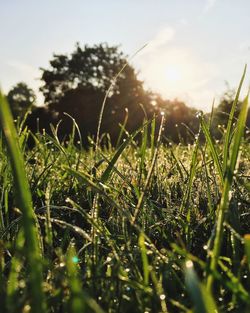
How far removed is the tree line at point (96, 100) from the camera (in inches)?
1204

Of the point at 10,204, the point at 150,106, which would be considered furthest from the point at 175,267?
the point at 150,106

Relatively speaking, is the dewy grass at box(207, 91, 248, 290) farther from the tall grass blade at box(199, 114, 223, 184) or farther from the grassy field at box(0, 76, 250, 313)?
the tall grass blade at box(199, 114, 223, 184)

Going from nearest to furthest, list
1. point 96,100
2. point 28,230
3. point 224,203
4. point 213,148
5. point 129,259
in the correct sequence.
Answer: point 28,230 < point 224,203 < point 129,259 < point 213,148 < point 96,100

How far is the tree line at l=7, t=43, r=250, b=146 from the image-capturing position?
100 feet

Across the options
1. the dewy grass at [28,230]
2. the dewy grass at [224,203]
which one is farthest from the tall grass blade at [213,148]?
the dewy grass at [28,230]

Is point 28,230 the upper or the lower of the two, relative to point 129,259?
upper

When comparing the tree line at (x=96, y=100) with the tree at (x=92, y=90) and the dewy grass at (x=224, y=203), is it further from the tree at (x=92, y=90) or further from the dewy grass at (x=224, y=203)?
the dewy grass at (x=224, y=203)

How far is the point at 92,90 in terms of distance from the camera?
120 feet

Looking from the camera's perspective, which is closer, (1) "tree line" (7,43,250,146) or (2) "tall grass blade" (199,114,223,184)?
(2) "tall grass blade" (199,114,223,184)

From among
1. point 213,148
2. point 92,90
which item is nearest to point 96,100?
point 92,90

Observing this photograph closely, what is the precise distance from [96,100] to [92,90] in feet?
7.95

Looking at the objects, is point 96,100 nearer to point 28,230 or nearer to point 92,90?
point 92,90

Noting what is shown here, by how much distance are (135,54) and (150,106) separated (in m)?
39.9

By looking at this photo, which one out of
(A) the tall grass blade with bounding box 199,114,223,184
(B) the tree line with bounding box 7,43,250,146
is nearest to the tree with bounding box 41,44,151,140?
(B) the tree line with bounding box 7,43,250,146
